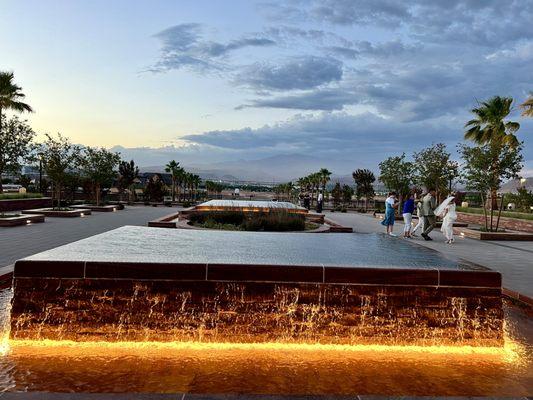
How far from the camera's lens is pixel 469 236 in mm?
18734

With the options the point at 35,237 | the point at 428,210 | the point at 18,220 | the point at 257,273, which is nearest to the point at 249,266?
the point at 257,273

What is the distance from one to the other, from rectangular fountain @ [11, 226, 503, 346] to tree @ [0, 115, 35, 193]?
82.8 ft

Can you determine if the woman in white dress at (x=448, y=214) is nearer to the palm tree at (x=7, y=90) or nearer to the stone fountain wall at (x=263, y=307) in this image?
the stone fountain wall at (x=263, y=307)

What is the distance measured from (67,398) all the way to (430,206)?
49.3 ft

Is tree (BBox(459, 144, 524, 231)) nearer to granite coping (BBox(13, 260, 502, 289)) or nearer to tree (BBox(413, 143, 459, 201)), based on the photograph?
tree (BBox(413, 143, 459, 201))

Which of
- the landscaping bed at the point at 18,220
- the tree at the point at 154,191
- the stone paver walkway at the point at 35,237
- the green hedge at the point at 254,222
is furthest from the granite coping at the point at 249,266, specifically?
the tree at the point at 154,191

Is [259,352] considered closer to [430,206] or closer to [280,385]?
[280,385]

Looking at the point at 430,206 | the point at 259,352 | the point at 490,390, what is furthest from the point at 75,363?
the point at 430,206

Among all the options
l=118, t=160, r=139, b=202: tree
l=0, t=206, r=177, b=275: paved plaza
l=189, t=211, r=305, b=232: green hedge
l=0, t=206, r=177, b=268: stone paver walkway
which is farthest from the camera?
l=118, t=160, r=139, b=202: tree

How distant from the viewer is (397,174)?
3133cm

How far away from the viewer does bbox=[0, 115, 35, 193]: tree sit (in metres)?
26.9

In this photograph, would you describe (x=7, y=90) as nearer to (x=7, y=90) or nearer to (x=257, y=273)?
(x=7, y=90)

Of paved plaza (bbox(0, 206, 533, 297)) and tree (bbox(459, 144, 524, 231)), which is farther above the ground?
tree (bbox(459, 144, 524, 231))

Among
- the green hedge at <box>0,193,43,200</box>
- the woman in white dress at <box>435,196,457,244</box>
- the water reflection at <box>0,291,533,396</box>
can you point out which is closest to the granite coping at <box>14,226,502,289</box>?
the water reflection at <box>0,291,533,396</box>
